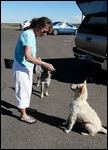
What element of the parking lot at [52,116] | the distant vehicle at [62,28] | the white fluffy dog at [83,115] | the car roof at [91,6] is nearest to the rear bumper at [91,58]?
the parking lot at [52,116]

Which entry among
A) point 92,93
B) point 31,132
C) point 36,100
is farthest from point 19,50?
point 92,93

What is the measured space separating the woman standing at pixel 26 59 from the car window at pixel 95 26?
3.52m

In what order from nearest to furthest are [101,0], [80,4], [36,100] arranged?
[36,100], [101,0], [80,4]

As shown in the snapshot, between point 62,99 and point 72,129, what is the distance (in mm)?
1746

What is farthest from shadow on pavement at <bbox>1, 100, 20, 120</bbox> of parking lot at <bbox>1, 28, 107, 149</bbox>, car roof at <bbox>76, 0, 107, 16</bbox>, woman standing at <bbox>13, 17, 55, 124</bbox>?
car roof at <bbox>76, 0, 107, 16</bbox>

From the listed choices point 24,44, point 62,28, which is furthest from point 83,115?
point 62,28

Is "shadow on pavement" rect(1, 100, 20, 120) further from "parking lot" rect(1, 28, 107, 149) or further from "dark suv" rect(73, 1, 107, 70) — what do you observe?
"dark suv" rect(73, 1, 107, 70)

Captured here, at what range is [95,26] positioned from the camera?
29.1 ft

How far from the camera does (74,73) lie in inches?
378

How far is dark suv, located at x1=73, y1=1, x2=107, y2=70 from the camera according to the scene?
25.9 feet

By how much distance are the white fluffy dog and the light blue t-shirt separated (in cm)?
94

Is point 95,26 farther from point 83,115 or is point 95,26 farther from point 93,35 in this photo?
point 83,115

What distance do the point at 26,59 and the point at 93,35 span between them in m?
4.04

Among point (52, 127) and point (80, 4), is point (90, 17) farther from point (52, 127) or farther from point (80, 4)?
point (52, 127)
